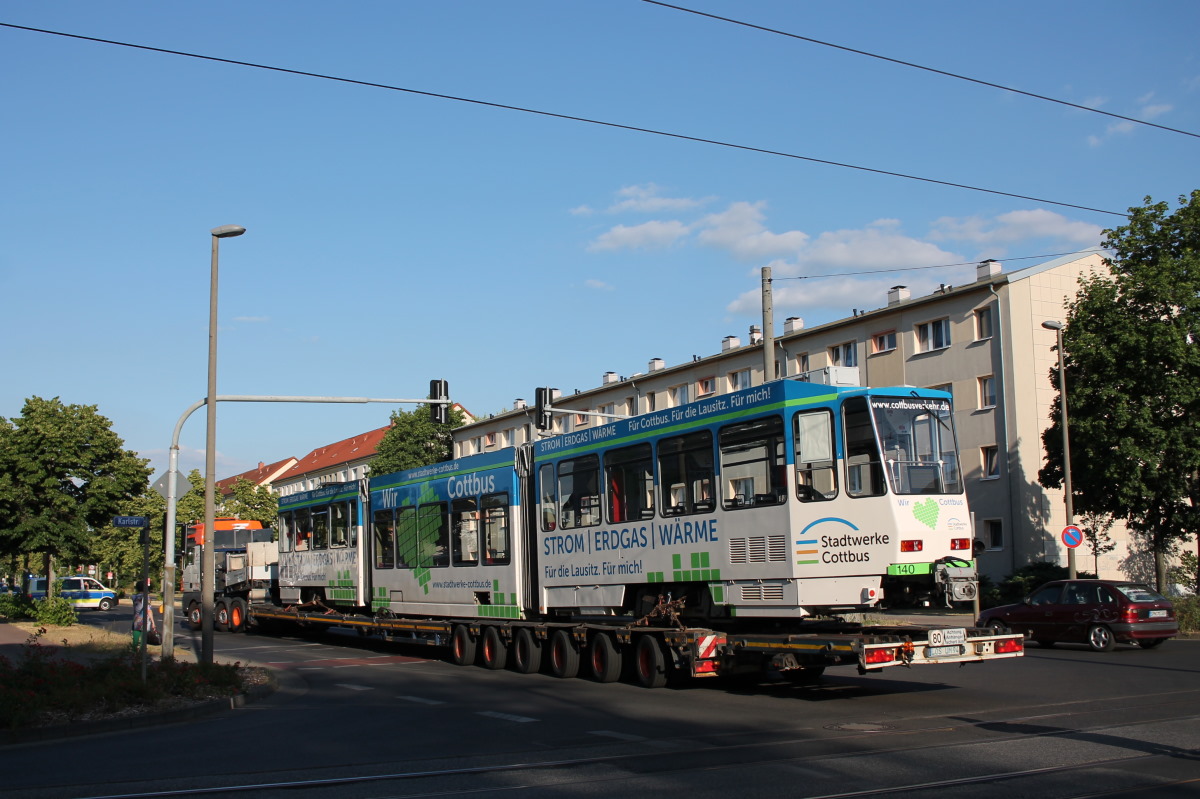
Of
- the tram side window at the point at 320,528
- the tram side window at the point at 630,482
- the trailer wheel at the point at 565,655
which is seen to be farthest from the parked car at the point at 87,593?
the tram side window at the point at 630,482


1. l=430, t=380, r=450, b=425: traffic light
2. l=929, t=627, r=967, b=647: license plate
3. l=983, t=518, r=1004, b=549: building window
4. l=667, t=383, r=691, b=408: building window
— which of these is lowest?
l=929, t=627, r=967, b=647: license plate

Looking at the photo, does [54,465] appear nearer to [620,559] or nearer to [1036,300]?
[620,559]

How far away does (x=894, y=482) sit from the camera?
42.4 ft

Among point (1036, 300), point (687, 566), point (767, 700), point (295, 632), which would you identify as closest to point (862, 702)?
point (767, 700)

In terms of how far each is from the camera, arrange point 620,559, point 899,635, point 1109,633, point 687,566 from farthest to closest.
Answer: point 1109,633 → point 620,559 → point 687,566 → point 899,635

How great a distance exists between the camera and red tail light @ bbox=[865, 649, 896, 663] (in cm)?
1220

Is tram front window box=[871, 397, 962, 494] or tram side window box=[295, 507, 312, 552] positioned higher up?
tram front window box=[871, 397, 962, 494]

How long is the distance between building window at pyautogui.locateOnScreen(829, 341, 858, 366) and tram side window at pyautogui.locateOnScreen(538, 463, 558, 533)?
2993 cm

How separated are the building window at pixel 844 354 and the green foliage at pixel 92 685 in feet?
113

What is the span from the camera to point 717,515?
14.5 meters

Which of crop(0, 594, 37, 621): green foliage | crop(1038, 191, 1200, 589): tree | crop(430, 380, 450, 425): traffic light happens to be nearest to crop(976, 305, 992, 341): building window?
crop(1038, 191, 1200, 589): tree

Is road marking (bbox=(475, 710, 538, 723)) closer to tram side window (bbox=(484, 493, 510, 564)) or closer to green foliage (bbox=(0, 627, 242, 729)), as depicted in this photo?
green foliage (bbox=(0, 627, 242, 729))

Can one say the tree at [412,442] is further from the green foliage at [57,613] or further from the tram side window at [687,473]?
the tram side window at [687,473]

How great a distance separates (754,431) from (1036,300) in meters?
30.4
